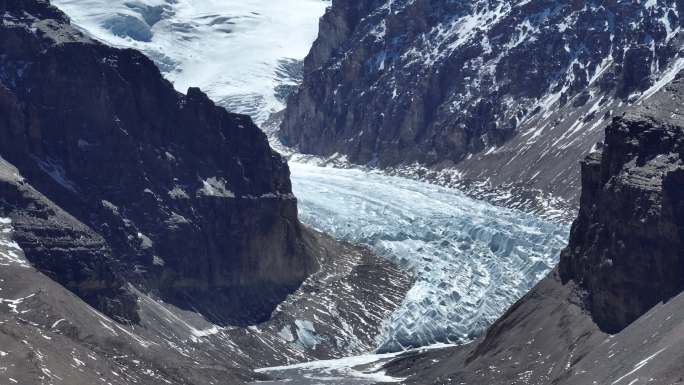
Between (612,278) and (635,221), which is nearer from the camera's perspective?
(635,221)

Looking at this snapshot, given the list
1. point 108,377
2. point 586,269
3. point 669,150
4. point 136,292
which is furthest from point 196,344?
point 669,150

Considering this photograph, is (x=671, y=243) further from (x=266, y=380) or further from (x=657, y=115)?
(x=266, y=380)

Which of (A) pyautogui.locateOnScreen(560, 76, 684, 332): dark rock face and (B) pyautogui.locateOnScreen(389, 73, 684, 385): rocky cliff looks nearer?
(B) pyautogui.locateOnScreen(389, 73, 684, 385): rocky cliff

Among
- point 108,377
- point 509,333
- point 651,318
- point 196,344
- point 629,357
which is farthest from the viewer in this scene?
point 196,344

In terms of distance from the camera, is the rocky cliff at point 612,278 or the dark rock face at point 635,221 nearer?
the rocky cliff at point 612,278

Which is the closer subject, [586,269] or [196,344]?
[586,269]
